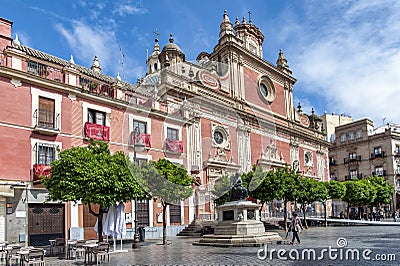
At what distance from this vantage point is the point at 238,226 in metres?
17.2

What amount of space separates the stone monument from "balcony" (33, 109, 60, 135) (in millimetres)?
9590

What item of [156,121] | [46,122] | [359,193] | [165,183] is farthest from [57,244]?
[359,193]

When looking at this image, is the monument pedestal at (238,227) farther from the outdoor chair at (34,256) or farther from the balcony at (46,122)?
the balcony at (46,122)

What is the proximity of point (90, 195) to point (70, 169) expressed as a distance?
1311mm

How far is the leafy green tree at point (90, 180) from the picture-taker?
583 inches

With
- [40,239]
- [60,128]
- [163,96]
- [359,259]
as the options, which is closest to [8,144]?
[60,128]

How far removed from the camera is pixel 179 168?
68.3ft

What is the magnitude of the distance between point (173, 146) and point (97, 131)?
6196 mm

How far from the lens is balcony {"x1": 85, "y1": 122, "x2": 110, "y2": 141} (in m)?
21.6

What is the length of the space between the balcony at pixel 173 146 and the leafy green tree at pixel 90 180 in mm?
10112

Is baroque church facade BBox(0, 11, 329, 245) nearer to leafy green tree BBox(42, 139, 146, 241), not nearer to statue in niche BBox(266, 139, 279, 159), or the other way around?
statue in niche BBox(266, 139, 279, 159)

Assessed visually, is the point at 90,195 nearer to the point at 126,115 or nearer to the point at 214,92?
the point at 126,115

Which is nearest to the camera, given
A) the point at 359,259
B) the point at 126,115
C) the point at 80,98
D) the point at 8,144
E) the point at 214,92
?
the point at 359,259

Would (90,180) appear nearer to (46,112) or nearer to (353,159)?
(46,112)
